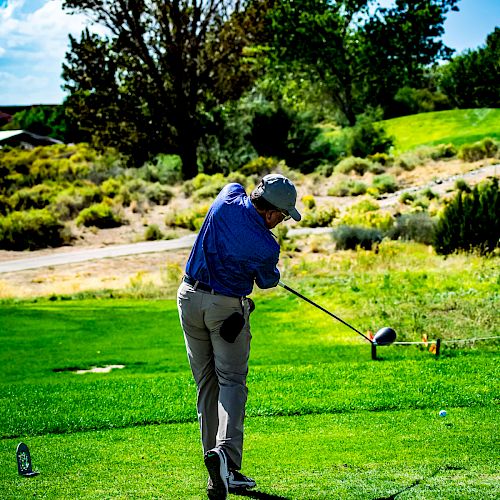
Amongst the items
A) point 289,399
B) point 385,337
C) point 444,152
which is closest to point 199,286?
point 385,337

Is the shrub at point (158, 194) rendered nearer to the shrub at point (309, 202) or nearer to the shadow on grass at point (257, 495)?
the shrub at point (309, 202)

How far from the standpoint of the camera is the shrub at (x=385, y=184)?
3102cm

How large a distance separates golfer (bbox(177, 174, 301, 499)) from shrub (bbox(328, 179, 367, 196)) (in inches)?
1008

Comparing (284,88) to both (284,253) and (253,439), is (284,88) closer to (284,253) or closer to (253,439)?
(284,253)

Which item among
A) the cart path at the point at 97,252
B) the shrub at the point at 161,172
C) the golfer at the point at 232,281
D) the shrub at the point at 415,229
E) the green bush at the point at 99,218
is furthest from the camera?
the shrub at the point at 161,172

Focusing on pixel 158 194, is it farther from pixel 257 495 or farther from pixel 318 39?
pixel 257 495

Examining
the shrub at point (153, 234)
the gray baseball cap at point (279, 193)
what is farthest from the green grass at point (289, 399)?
Answer: the shrub at point (153, 234)

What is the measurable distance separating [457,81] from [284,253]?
24.7m

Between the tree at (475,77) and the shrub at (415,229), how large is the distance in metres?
16.6

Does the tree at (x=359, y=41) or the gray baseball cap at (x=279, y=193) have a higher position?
the tree at (x=359, y=41)

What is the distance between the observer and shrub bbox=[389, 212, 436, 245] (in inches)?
854

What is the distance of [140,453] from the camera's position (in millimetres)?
6578

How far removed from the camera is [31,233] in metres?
27.1

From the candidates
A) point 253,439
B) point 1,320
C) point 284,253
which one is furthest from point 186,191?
point 253,439
